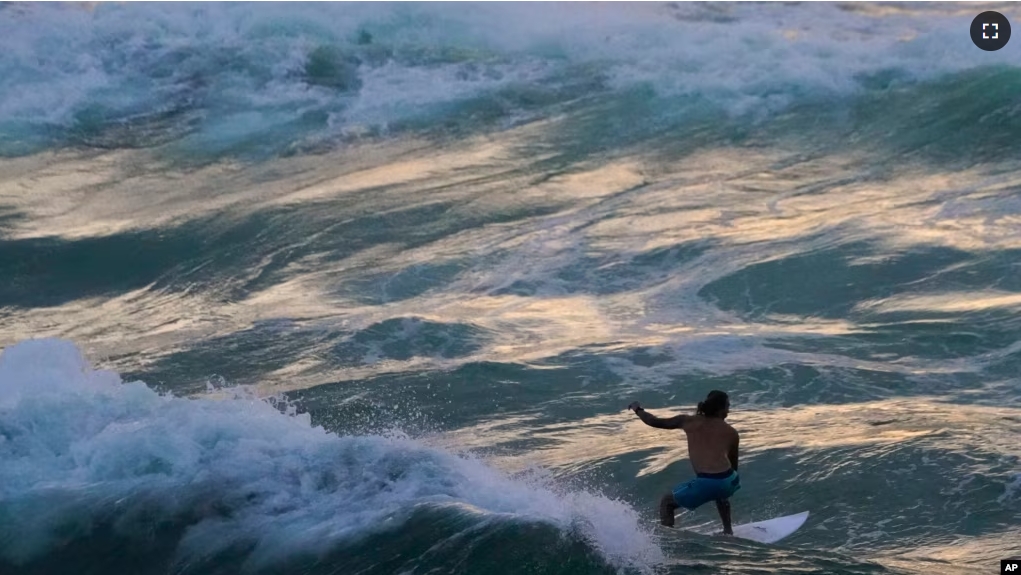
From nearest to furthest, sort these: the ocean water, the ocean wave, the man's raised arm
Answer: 1. the man's raised arm
2. the ocean water
3. the ocean wave

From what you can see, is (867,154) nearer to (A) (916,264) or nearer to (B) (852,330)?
(A) (916,264)

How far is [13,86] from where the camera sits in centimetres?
2480

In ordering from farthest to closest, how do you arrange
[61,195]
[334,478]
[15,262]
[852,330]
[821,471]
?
1. [61,195]
2. [15,262]
3. [852,330]
4. [821,471]
5. [334,478]

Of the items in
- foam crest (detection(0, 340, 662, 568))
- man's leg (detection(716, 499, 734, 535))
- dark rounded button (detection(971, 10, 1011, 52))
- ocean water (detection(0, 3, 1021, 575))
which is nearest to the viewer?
foam crest (detection(0, 340, 662, 568))

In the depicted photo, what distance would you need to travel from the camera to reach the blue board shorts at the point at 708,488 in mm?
8008

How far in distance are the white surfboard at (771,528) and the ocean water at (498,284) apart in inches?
5.6

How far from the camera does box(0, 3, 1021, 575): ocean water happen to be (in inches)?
322

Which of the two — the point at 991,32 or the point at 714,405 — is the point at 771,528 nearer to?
the point at 714,405

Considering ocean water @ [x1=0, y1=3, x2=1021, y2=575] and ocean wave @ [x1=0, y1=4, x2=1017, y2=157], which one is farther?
ocean wave @ [x1=0, y1=4, x2=1017, y2=157]

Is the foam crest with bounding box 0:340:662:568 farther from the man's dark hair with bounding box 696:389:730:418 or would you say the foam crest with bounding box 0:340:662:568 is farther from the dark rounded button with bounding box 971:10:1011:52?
the dark rounded button with bounding box 971:10:1011:52

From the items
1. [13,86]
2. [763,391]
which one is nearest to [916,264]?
[763,391]

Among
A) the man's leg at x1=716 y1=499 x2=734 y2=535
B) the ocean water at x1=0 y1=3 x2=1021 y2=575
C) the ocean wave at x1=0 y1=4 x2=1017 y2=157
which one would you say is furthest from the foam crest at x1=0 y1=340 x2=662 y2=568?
the ocean wave at x1=0 y1=4 x2=1017 y2=157

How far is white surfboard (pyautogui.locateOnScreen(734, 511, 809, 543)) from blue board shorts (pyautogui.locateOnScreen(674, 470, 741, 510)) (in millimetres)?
270

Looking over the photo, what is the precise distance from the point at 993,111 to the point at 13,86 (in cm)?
1568
